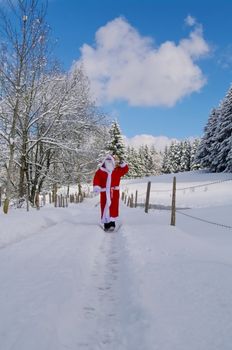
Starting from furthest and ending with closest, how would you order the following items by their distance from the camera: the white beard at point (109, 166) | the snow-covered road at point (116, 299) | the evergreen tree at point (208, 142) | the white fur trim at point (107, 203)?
the evergreen tree at point (208, 142), the white beard at point (109, 166), the white fur trim at point (107, 203), the snow-covered road at point (116, 299)

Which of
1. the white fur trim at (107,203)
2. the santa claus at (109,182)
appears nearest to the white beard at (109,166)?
the santa claus at (109,182)

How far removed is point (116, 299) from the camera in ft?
10.9

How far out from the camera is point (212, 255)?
5254 millimetres

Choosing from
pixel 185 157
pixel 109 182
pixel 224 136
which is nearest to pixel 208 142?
pixel 224 136

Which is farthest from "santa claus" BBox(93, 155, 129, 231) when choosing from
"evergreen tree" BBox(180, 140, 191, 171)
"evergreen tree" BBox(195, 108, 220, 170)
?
"evergreen tree" BBox(180, 140, 191, 171)

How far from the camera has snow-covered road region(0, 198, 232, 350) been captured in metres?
2.36

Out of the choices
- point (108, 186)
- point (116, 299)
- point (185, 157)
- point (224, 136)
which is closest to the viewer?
point (116, 299)

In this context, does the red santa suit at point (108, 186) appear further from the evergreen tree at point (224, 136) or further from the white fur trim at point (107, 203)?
the evergreen tree at point (224, 136)

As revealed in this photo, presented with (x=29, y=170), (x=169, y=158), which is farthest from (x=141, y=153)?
(x=29, y=170)

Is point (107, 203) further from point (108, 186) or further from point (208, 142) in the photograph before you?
point (208, 142)

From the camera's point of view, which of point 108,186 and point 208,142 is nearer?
point 108,186

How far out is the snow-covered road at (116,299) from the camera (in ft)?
7.73

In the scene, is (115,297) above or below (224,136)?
below

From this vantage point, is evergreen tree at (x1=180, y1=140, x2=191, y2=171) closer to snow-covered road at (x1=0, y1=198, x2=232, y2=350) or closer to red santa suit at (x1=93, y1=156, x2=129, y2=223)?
red santa suit at (x1=93, y1=156, x2=129, y2=223)
